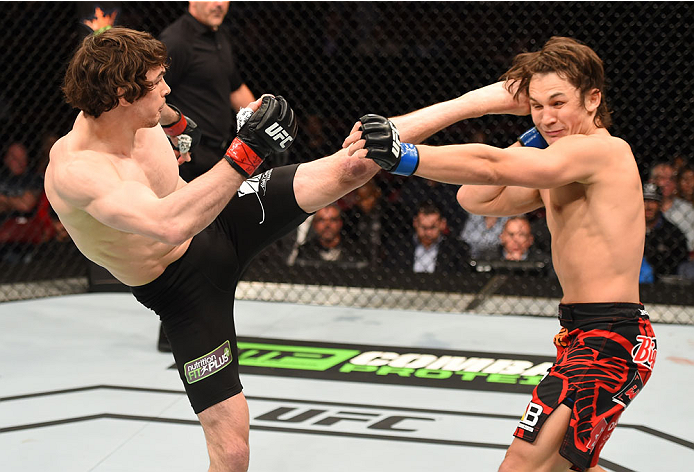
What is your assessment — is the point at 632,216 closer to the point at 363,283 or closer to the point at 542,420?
the point at 542,420

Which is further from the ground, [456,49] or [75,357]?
[456,49]

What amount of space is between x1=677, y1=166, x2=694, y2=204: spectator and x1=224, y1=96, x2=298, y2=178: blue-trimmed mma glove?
3.36m

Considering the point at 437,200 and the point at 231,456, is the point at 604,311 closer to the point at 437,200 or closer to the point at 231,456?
the point at 231,456

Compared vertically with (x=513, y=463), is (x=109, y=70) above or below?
above

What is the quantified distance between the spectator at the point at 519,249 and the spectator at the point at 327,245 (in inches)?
29.9

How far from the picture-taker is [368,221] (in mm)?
4512

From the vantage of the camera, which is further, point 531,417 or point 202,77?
point 202,77

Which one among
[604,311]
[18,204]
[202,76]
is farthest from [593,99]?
[18,204]

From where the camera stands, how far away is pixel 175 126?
220 cm

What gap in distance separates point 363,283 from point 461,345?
94cm

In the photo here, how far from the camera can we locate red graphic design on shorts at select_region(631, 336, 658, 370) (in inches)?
66.0

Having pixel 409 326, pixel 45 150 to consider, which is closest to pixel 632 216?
pixel 409 326

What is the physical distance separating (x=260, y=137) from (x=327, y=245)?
9.34 ft

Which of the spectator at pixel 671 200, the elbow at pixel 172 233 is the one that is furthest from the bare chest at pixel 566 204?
the spectator at pixel 671 200
